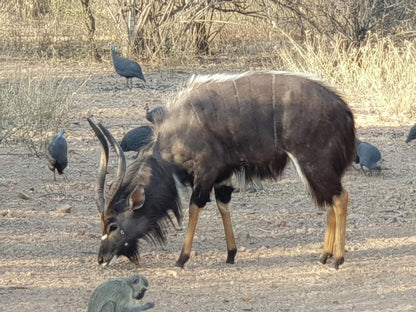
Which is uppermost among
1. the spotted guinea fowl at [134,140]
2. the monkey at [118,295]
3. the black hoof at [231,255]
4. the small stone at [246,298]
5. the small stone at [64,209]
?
the monkey at [118,295]

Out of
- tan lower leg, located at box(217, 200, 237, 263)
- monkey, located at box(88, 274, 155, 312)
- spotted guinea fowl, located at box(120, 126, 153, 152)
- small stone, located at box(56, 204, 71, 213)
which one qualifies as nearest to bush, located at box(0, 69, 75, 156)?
spotted guinea fowl, located at box(120, 126, 153, 152)

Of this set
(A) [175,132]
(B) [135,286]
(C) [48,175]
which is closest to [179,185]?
(A) [175,132]

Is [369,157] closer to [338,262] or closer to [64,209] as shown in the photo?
[338,262]

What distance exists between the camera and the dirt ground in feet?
21.5

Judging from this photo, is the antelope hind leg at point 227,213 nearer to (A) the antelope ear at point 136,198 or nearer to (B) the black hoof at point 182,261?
(B) the black hoof at point 182,261

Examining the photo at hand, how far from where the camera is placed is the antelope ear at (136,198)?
702 cm

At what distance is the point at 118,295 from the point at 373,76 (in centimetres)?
875

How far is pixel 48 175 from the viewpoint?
1015 centimetres

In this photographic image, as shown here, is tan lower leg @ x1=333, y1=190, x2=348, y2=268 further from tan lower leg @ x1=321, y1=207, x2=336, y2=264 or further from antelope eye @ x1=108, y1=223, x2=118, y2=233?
antelope eye @ x1=108, y1=223, x2=118, y2=233

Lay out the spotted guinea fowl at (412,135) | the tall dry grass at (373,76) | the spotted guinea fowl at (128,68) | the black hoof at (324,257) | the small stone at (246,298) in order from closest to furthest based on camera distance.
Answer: the small stone at (246,298) → the black hoof at (324,257) → the spotted guinea fowl at (412,135) → the tall dry grass at (373,76) → the spotted guinea fowl at (128,68)

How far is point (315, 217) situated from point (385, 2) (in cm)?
936

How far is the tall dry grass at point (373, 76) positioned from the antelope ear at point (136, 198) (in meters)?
6.75

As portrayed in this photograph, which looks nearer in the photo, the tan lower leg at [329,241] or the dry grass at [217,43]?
the tan lower leg at [329,241]

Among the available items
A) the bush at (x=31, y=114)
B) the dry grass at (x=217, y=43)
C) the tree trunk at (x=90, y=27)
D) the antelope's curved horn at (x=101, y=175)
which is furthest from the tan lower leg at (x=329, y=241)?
the tree trunk at (x=90, y=27)
